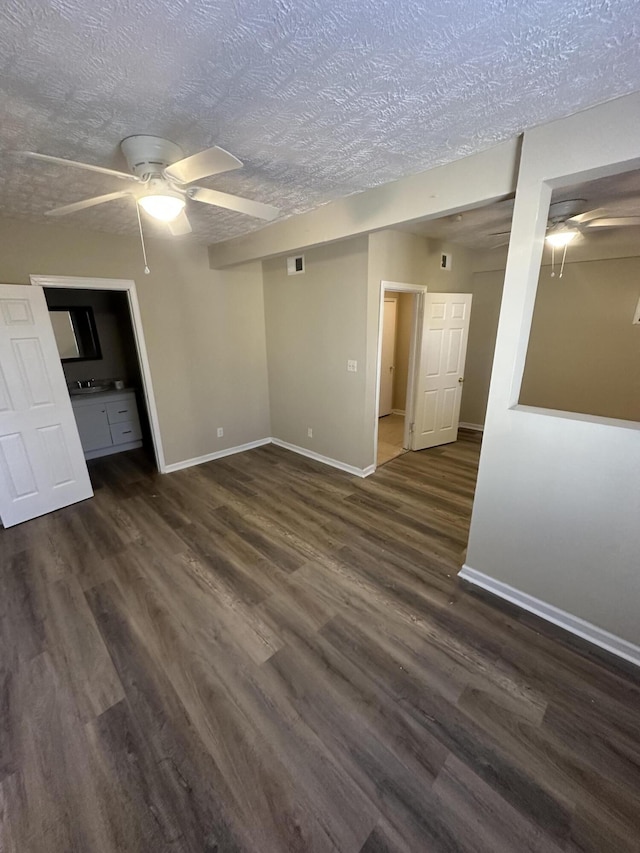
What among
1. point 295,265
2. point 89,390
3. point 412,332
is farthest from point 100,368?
point 412,332

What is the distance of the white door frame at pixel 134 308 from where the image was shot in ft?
9.46

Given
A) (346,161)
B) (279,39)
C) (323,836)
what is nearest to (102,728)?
(323,836)

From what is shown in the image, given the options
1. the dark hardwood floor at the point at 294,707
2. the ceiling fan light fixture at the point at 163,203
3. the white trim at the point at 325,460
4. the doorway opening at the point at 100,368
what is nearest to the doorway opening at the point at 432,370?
the white trim at the point at 325,460

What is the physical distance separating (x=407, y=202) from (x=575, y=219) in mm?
1504

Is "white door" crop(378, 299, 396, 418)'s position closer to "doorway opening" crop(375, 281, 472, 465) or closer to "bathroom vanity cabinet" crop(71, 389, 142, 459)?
"doorway opening" crop(375, 281, 472, 465)

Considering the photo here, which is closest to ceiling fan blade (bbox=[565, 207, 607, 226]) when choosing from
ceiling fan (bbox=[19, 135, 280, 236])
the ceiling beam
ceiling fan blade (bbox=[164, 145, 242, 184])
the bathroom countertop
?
the ceiling beam

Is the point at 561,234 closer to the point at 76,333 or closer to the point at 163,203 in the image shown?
the point at 163,203

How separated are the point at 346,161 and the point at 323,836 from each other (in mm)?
2957

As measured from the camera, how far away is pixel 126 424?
14.6ft

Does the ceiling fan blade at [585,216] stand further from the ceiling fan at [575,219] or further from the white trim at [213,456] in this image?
the white trim at [213,456]

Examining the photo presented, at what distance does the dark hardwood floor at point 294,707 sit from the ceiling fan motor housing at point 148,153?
2391mm

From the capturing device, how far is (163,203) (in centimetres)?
167

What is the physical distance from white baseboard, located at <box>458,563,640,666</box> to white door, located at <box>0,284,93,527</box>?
11.7 ft

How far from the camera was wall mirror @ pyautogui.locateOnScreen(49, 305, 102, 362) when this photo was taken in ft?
13.7
